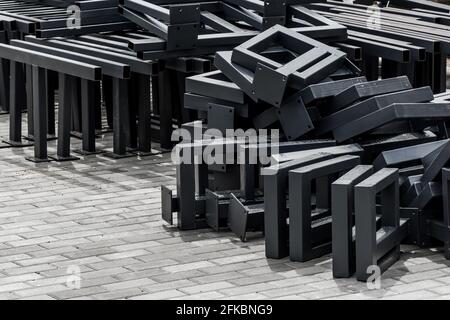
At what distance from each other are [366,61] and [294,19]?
2.62ft

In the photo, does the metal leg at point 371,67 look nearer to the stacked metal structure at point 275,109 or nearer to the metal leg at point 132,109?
the stacked metal structure at point 275,109

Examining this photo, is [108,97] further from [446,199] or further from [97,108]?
[446,199]

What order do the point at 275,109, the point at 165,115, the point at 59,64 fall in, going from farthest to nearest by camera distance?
1. the point at 165,115
2. the point at 59,64
3. the point at 275,109

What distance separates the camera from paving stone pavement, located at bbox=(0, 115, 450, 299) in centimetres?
638

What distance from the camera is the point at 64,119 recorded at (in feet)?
32.1

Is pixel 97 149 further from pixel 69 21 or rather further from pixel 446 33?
pixel 446 33

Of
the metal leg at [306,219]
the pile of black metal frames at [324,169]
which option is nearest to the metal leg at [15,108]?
the pile of black metal frames at [324,169]

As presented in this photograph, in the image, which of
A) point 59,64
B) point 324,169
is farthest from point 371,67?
point 324,169

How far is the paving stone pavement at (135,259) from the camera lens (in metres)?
6.38

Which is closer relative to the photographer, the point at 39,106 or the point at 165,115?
the point at 39,106

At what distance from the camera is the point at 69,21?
36.8 feet

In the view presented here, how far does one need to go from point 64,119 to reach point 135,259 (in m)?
3.00

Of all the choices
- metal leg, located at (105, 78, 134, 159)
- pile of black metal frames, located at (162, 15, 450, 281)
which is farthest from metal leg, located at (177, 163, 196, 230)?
metal leg, located at (105, 78, 134, 159)

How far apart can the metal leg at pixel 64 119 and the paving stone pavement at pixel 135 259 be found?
74 cm
